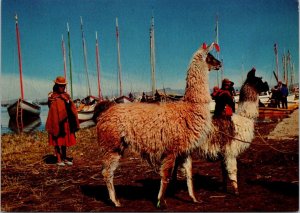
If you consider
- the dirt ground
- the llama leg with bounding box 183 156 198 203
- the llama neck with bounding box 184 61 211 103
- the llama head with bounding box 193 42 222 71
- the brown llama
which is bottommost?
the dirt ground

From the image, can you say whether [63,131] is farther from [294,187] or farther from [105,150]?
[294,187]

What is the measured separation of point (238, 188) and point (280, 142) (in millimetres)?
4275

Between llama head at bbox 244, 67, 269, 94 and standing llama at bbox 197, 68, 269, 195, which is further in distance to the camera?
llama head at bbox 244, 67, 269, 94

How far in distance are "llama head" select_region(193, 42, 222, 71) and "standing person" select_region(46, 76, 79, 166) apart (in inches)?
151

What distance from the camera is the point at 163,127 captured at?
4.82 meters

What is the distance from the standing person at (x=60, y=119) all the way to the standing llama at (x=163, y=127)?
3.00 meters

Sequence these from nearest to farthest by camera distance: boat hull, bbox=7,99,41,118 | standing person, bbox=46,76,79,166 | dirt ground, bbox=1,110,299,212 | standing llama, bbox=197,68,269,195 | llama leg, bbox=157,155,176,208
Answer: llama leg, bbox=157,155,176,208
dirt ground, bbox=1,110,299,212
standing llama, bbox=197,68,269,195
standing person, bbox=46,76,79,166
boat hull, bbox=7,99,41,118

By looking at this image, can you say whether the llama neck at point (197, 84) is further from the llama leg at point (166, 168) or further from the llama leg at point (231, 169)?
the llama leg at point (231, 169)

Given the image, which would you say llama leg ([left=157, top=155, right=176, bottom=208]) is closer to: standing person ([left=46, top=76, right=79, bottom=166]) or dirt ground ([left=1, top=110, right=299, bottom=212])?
dirt ground ([left=1, top=110, right=299, bottom=212])

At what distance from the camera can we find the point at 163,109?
5.01 metres

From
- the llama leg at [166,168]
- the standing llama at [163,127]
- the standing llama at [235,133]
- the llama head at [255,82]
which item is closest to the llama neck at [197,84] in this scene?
the standing llama at [163,127]

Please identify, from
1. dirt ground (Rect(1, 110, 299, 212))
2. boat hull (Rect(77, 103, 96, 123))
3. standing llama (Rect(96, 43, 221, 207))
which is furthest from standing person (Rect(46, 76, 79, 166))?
boat hull (Rect(77, 103, 96, 123))

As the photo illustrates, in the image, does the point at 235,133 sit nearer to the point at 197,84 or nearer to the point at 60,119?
the point at 197,84

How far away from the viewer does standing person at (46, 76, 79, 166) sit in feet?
25.8
